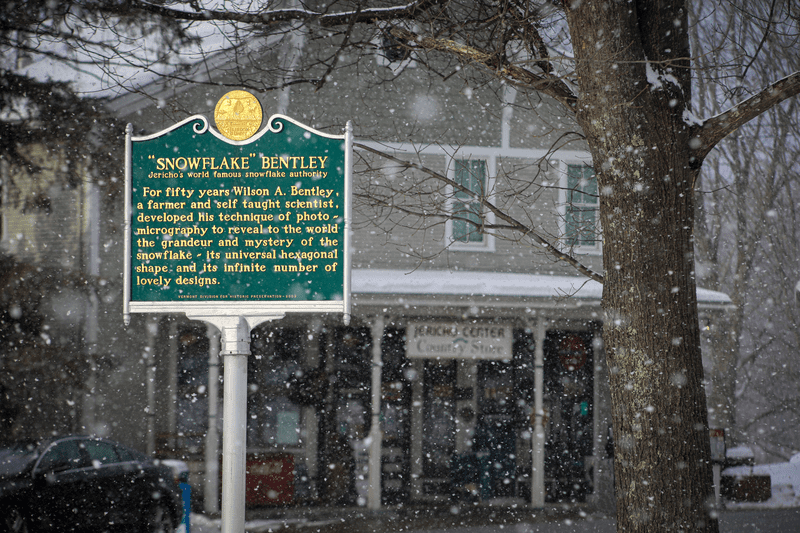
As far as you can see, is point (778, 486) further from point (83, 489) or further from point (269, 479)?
point (83, 489)

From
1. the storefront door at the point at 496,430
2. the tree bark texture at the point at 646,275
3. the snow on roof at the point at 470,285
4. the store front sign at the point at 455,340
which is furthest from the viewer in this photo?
the storefront door at the point at 496,430

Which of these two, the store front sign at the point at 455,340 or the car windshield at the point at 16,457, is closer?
the car windshield at the point at 16,457

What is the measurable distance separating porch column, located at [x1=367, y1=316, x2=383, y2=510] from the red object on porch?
1490 mm

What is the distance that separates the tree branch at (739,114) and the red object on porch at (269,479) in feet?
30.9

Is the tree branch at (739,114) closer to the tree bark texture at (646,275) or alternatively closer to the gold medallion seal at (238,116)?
the tree bark texture at (646,275)

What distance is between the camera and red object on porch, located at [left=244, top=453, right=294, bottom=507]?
11578mm

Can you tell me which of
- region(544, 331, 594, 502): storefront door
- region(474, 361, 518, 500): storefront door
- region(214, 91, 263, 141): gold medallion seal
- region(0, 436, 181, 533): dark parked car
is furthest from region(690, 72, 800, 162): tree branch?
region(544, 331, 594, 502): storefront door

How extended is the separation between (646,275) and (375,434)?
7762 millimetres

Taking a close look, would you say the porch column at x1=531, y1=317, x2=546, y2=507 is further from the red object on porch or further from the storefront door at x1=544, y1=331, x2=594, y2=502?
the red object on porch

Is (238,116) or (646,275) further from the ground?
(238,116)

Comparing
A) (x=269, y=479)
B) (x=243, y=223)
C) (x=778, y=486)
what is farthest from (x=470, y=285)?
(x=778, y=486)

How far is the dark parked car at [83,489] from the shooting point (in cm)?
829

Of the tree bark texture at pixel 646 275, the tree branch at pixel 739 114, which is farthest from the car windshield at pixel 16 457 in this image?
the tree branch at pixel 739 114

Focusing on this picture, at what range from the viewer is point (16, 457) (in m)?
8.58
